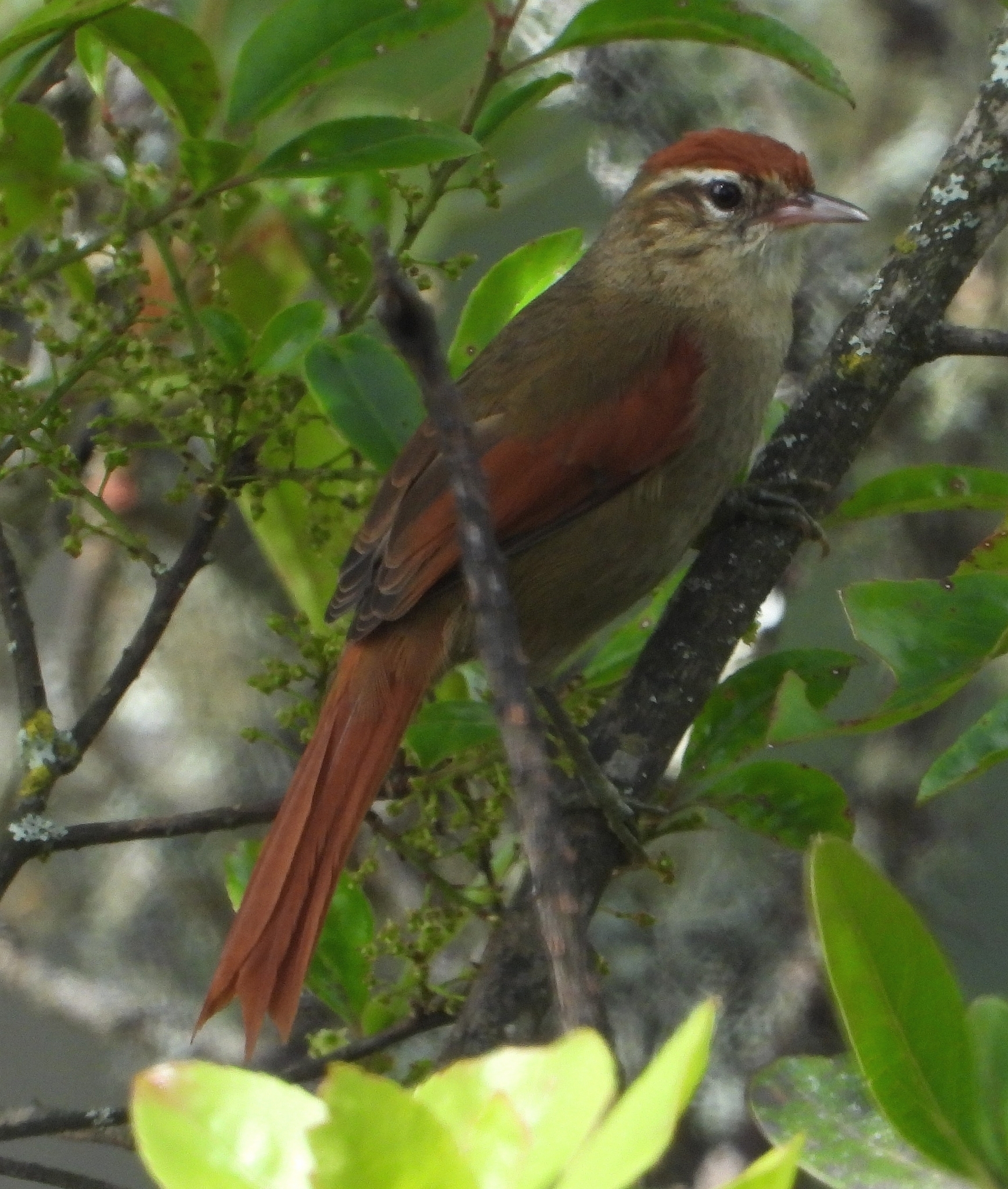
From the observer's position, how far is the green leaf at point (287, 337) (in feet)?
5.96

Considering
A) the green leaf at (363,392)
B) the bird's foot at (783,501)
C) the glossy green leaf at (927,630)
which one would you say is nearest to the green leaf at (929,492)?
the bird's foot at (783,501)

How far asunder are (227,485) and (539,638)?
0.78m

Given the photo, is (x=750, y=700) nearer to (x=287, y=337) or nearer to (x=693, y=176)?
(x=287, y=337)

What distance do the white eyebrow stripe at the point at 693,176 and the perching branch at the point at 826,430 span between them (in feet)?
2.47

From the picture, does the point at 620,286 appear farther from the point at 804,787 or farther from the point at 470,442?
the point at 470,442

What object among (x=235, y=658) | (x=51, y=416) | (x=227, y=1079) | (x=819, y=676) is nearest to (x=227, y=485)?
(x=51, y=416)

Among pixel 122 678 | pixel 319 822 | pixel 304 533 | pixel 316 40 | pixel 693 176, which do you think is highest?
pixel 693 176

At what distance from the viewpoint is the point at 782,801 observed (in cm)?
171

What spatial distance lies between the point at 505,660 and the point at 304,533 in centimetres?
141

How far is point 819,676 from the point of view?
185 cm

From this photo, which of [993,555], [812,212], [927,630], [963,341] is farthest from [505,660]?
[812,212]

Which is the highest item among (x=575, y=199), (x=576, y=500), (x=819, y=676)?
(x=575, y=199)

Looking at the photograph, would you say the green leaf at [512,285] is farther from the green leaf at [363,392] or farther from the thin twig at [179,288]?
the thin twig at [179,288]

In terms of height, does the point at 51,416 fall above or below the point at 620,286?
below
